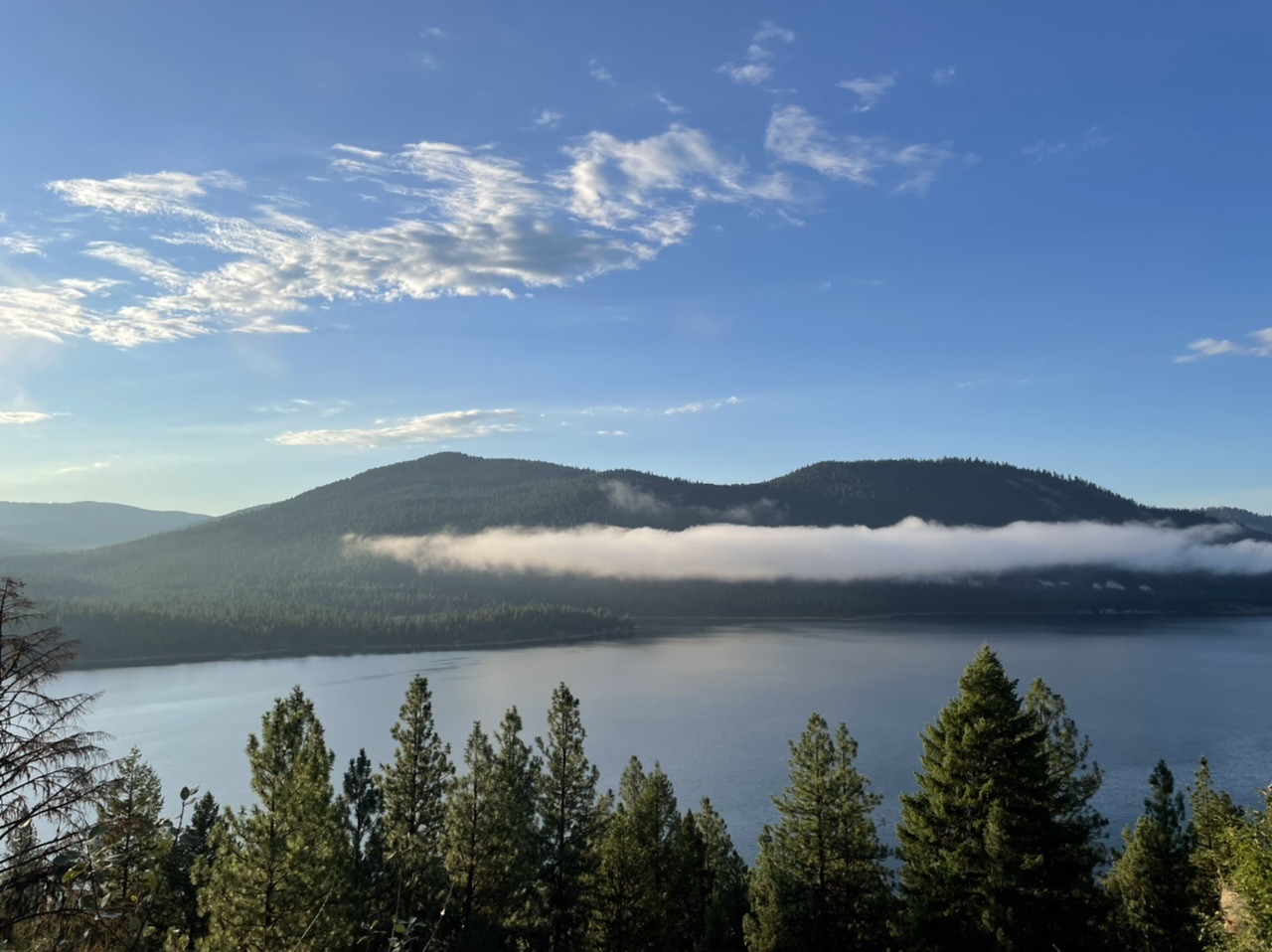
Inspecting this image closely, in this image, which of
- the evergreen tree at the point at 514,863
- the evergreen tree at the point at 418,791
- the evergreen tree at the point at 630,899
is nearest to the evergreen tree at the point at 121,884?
the evergreen tree at the point at 630,899

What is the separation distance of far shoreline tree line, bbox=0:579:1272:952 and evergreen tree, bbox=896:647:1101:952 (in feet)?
0.20

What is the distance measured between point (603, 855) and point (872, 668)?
144300mm

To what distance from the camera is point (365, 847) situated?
36.9m

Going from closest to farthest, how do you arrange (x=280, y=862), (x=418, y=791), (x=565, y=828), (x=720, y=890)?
(x=280, y=862)
(x=418, y=791)
(x=565, y=828)
(x=720, y=890)

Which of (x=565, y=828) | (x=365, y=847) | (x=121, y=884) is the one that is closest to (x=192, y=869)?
(x=365, y=847)

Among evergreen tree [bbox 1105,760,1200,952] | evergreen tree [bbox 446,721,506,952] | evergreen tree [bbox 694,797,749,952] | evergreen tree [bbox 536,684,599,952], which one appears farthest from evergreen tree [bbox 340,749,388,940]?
evergreen tree [bbox 1105,760,1200,952]

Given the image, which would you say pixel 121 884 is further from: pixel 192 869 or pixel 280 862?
pixel 192 869

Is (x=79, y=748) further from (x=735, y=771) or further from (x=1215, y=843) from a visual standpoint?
(x=735, y=771)

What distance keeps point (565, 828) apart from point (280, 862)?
16.4 metres

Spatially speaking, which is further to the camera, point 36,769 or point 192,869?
point 192,869

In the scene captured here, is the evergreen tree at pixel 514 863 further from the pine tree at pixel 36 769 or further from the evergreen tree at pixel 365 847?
the pine tree at pixel 36 769

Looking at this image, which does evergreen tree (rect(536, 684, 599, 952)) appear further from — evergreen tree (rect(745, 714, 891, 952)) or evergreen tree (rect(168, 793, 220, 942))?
evergreen tree (rect(168, 793, 220, 942))

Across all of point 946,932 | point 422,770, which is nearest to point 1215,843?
point 946,932

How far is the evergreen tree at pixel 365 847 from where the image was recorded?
96.6ft
